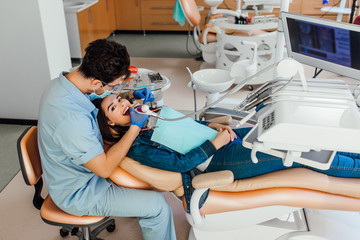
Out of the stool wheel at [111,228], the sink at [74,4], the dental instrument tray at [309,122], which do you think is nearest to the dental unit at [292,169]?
the dental instrument tray at [309,122]

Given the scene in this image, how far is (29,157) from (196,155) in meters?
0.66

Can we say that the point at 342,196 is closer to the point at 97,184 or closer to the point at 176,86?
the point at 97,184

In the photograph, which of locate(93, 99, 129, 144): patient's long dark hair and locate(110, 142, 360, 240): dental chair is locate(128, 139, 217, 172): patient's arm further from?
locate(93, 99, 129, 144): patient's long dark hair

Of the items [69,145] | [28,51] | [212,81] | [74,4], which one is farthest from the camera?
[74,4]

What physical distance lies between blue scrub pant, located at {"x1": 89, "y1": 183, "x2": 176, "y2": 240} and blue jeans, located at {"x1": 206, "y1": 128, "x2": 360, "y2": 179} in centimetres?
29

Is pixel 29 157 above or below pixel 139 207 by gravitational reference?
above

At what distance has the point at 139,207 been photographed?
1.48 m

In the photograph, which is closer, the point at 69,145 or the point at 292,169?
the point at 69,145

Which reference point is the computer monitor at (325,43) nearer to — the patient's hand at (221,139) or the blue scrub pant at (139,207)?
the patient's hand at (221,139)

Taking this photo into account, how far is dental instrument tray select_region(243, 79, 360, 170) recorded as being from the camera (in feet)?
3.34

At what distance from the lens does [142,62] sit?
4273mm

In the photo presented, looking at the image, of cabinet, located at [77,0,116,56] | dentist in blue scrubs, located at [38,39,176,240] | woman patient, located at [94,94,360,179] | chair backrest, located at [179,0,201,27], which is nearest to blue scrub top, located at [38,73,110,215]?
dentist in blue scrubs, located at [38,39,176,240]

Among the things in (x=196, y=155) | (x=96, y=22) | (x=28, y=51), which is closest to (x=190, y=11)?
(x=96, y=22)

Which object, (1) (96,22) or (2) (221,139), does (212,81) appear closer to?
(2) (221,139)
